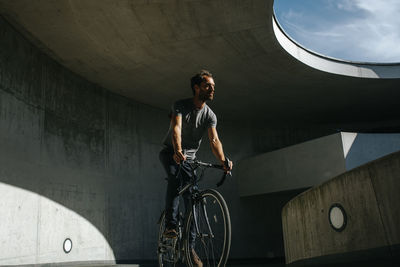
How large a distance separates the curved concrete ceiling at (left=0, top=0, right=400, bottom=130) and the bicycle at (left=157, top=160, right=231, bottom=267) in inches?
190

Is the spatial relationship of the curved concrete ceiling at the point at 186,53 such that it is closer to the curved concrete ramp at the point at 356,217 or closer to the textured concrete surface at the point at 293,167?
the textured concrete surface at the point at 293,167

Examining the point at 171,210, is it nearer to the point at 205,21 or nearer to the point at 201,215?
the point at 201,215

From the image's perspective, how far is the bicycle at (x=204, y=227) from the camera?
120 inches

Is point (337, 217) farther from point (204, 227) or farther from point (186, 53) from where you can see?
point (186, 53)

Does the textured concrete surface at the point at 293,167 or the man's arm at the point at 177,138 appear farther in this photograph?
the textured concrete surface at the point at 293,167

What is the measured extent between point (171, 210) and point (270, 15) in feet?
17.9

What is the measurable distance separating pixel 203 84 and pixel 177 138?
1.62 ft

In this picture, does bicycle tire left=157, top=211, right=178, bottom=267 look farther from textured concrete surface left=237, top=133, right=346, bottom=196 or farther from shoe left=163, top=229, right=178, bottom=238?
textured concrete surface left=237, top=133, right=346, bottom=196

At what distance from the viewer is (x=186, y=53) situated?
376 inches

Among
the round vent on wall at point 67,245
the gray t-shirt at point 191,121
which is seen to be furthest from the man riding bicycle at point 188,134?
the round vent on wall at point 67,245

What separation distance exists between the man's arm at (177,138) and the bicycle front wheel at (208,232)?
1.10 ft

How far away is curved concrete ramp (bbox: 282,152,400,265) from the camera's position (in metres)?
3.70

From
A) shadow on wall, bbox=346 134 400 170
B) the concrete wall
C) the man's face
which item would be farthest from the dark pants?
shadow on wall, bbox=346 134 400 170

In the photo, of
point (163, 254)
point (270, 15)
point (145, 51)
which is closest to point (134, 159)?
point (145, 51)
